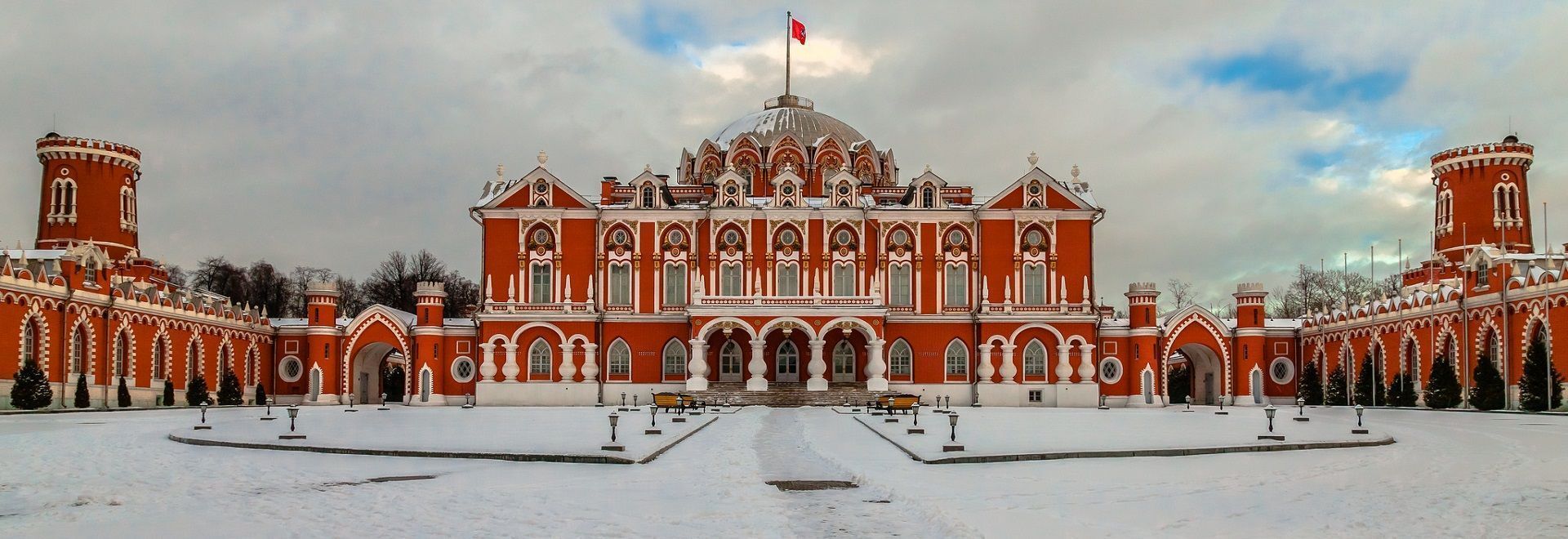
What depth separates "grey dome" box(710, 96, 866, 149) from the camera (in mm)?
67312

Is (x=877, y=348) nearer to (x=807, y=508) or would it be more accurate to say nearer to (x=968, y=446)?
(x=968, y=446)

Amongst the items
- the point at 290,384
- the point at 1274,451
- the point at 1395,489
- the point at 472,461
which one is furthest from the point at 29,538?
the point at 290,384

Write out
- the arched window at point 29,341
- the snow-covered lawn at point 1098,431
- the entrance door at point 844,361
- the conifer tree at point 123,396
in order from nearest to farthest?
the snow-covered lawn at point 1098,431, the arched window at point 29,341, the conifer tree at point 123,396, the entrance door at point 844,361

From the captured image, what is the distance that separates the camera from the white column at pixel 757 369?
54781 millimetres

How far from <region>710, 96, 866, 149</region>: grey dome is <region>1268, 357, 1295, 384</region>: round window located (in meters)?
23.0

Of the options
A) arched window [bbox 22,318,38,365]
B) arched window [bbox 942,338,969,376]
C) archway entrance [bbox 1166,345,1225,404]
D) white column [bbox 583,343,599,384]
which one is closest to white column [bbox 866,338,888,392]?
arched window [bbox 942,338,969,376]

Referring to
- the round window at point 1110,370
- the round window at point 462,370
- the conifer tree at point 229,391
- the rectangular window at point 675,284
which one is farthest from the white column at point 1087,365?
the conifer tree at point 229,391

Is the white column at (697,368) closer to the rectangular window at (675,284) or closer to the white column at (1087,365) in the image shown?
the rectangular window at (675,284)

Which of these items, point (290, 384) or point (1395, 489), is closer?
point (1395, 489)

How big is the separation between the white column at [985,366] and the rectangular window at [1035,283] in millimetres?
3082

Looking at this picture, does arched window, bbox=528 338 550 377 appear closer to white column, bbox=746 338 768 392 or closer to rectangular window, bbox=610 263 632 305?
rectangular window, bbox=610 263 632 305

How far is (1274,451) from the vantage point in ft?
76.8

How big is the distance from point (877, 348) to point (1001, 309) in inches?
257

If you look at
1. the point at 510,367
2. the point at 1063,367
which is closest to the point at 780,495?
the point at 510,367
